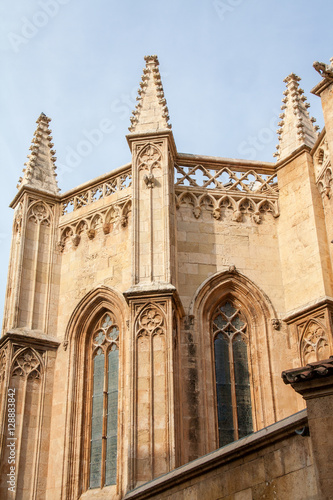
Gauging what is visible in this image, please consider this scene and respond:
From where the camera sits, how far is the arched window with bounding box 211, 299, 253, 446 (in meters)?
15.2

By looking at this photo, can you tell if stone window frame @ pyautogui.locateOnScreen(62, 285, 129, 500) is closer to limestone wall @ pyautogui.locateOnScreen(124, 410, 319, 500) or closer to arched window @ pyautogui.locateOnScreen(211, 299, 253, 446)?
arched window @ pyautogui.locateOnScreen(211, 299, 253, 446)

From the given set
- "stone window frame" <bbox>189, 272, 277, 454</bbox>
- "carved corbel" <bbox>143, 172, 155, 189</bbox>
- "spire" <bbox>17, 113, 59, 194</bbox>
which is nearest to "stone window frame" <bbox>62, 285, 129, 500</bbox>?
"stone window frame" <bbox>189, 272, 277, 454</bbox>

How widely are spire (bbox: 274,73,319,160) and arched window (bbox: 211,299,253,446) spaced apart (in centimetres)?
431

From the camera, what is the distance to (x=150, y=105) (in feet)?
58.2

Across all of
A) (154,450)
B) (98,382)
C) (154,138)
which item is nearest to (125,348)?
(98,382)

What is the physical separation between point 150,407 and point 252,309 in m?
3.96

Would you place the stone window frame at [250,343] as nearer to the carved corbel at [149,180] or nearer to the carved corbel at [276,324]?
the carved corbel at [276,324]

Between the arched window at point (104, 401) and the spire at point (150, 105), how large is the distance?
4.48 m

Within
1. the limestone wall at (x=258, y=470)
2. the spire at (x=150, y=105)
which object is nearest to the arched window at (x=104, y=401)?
the spire at (x=150, y=105)

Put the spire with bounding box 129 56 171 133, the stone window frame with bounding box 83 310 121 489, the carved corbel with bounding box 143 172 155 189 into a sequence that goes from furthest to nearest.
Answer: the spire with bounding box 129 56 171 133 < the carved corbel with bounding box 143 172 155 189 < the stone window frame with bounding box 83 310 121 489

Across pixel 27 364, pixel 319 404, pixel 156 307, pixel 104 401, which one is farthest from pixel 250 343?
pixel 319 404

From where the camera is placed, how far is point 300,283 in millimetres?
16297

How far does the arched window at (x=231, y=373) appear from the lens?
1517 centimetres

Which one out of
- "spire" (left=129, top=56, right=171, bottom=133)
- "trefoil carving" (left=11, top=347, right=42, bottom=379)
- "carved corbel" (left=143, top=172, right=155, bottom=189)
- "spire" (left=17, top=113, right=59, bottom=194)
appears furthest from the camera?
"spire" (left=17, top=113, right=59, bottom=194)
